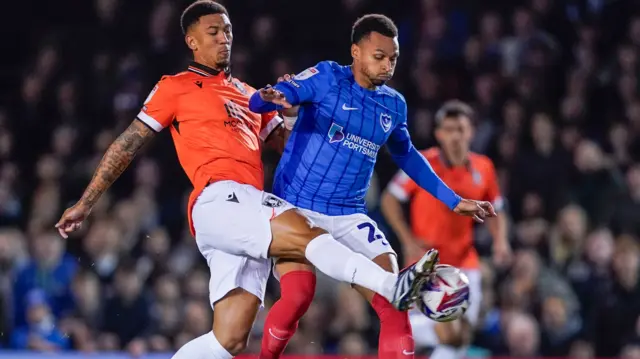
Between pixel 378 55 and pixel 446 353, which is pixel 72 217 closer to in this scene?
pixel 378 55

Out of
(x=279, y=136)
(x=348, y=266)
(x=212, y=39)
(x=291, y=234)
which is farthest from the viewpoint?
(x=279, y=136)

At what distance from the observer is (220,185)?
6.13 m

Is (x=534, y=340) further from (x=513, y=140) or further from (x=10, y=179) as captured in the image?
(x=10, y=179)

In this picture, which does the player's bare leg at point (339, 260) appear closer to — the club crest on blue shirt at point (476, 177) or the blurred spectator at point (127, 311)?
the club crest on blue shirt at point (476, 177)

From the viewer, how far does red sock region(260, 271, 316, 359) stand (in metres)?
6.08

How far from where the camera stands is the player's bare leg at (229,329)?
6254 mm

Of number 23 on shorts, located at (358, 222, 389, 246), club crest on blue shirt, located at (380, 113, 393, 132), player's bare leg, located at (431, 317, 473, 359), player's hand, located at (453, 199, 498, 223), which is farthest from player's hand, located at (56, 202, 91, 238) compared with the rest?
player's bare leg, located at (431, 317, 473, 359)

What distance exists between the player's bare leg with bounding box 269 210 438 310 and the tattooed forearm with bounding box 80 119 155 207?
0.90 m

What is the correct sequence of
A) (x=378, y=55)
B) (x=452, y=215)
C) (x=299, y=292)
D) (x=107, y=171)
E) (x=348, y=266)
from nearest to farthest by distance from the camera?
(x=348, y=266) < (x=378, y=55) < (x=299, y=292) < (x=107, y=171) < (x=452, y=215)

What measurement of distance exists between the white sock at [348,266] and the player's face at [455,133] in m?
3.03

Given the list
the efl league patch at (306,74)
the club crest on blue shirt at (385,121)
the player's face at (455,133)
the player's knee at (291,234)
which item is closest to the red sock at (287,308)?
the player's knee at (291,234)

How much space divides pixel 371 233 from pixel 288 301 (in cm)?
55

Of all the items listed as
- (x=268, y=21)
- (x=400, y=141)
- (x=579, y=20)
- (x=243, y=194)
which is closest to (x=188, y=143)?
(x=243, y=194)

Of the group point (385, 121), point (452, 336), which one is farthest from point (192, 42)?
point (452, 336)
